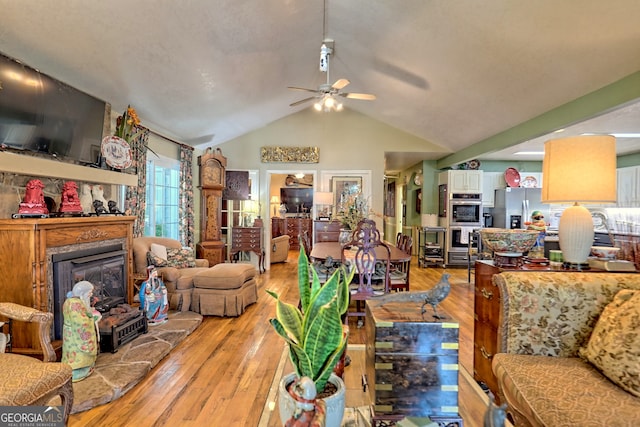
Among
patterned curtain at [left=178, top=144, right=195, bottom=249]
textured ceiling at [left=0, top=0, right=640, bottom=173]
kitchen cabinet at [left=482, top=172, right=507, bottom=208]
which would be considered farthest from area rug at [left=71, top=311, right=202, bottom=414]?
kitchen cabinet at [left=482, top=172, right=507, bottom=208]

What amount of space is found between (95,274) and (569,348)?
11.5 feet

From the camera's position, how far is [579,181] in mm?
1906

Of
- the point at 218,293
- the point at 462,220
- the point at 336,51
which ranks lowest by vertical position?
the point at 218,293

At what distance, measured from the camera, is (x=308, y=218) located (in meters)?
9.73

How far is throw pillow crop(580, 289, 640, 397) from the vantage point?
1.33 meters

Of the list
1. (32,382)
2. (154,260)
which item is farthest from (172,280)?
(32,382)

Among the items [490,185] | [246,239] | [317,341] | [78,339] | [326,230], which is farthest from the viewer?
[490,185]

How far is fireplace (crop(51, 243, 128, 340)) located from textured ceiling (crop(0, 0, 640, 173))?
4.98 feet

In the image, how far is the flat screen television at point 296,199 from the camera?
33.1 feet

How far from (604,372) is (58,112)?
3931mm

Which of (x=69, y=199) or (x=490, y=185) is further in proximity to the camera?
(x=490, y=185)

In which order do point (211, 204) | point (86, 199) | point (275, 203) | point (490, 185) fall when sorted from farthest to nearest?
point (275, 203), point (490, 185), point (211, 204), point (86, 199)

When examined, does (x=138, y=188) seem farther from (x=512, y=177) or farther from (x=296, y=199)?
(x=512, y=177)

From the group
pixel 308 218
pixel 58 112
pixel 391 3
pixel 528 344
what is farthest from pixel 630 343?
pixel 308 218
